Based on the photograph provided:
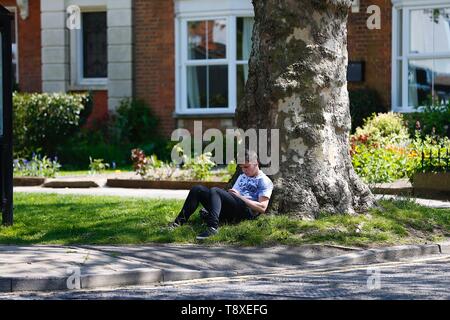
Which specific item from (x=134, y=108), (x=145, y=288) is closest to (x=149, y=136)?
(x=134, y=108)

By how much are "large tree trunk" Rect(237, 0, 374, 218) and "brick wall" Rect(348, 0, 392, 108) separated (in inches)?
381

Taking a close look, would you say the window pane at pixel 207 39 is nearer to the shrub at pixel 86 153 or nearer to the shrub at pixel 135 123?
the shrub at pixel 135 123

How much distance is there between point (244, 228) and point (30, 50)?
50.5 feet

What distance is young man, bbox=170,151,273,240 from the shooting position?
468 inches

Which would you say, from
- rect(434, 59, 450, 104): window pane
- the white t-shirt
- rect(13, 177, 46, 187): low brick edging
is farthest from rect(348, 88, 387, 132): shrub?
the white t-shirt

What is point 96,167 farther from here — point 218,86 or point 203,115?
point 218,86

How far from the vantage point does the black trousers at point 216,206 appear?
38.8ft

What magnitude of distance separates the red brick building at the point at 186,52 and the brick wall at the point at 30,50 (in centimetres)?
3

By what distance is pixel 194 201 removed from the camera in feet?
39.5

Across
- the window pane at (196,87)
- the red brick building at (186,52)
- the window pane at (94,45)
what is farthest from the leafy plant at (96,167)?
the window pane at (94,45)

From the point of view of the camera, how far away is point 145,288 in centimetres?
941

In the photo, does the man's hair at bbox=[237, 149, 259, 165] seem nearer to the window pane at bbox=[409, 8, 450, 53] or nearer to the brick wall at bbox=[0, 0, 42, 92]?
the window pane at bbox=[409, 8, 450, 53]

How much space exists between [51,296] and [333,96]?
5.14m

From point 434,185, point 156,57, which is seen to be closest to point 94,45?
point 156,57
